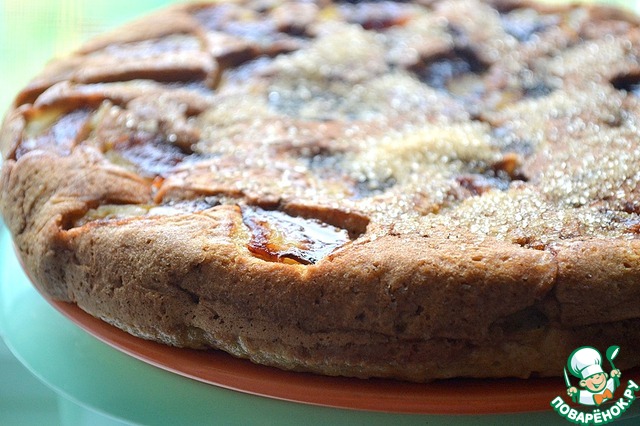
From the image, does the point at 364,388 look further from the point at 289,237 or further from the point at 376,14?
the point at 376,14

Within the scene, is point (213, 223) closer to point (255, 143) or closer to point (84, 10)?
point (255, 143)

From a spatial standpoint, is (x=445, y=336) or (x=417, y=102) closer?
(x=445, y=336)

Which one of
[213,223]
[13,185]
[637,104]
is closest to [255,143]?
[213,223]

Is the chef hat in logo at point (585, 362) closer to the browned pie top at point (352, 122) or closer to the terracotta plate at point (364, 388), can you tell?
the terracotta plate at point (364, 388)

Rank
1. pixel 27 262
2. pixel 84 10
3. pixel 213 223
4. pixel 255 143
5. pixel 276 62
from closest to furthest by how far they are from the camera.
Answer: pixel 213 223 < pixel 27 262 < pixel 255 143 < pixel 276 62 < pixel 84 10

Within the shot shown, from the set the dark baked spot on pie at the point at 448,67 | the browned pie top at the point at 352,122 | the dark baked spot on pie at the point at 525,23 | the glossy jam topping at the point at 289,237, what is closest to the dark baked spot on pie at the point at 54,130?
the browned pie top at the point at 352,122

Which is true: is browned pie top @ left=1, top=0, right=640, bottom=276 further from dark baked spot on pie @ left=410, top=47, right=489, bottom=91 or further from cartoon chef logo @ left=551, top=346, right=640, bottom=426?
cartoon chef logo @ left=551, top=346, right=640, bottom=426

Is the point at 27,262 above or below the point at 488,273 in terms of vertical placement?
below
